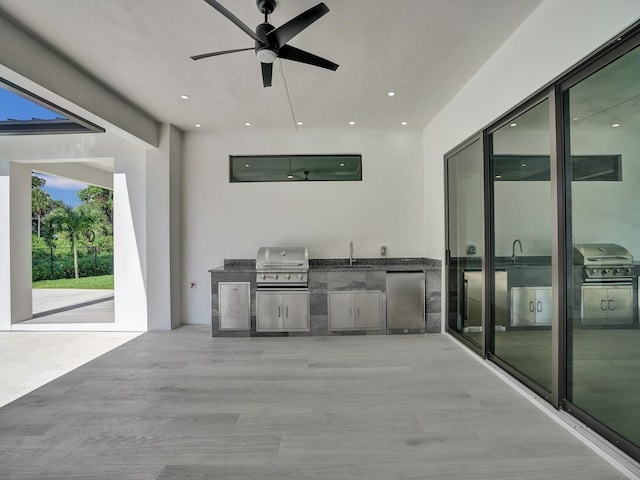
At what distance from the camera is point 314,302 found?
4051 mm

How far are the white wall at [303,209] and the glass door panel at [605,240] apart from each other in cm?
269

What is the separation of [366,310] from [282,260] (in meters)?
1.35

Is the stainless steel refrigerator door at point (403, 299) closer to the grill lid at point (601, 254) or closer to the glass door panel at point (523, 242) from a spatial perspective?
the glass door panel at point (523, 242)

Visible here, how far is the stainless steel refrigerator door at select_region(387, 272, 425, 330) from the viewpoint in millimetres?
4051

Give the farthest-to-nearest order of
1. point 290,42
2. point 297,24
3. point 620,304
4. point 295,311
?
point 295,311 < point 290,42 < point 297,24 < point 620,304

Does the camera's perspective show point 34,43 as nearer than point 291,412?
No

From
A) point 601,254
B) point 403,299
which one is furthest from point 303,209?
point 601,254

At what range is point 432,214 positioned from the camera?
4.34 metres

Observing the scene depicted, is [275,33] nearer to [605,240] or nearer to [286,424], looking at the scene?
[605,240]

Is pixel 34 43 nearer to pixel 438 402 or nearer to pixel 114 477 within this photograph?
pixel 114 477

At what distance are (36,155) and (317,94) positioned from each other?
4436mm

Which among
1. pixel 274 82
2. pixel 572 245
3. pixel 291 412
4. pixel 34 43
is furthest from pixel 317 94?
Result: pixel 291 412

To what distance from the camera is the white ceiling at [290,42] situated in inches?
86.5

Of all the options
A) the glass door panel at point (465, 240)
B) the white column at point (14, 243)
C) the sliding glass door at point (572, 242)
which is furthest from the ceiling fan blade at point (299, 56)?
the white column at point (14, 243)
